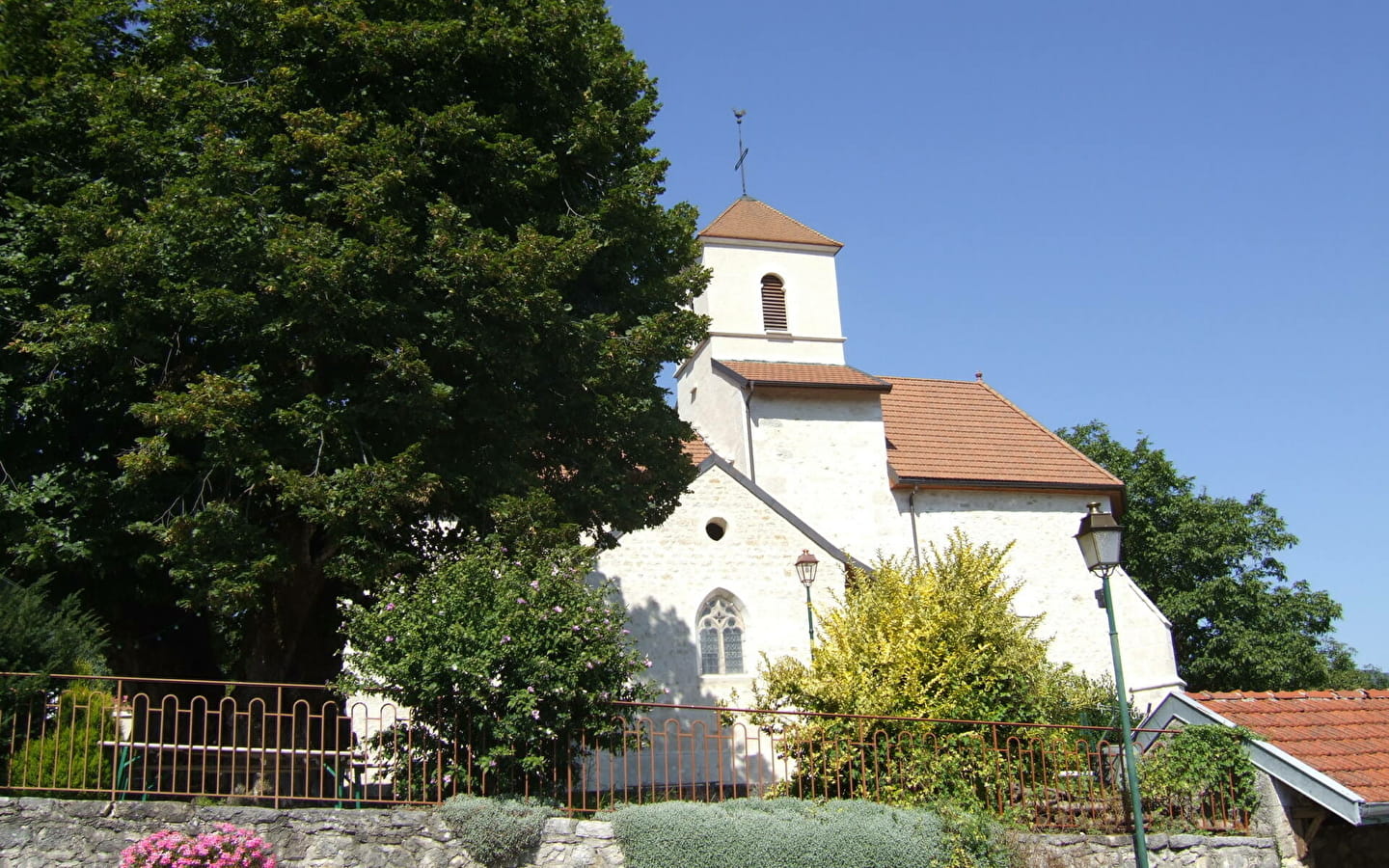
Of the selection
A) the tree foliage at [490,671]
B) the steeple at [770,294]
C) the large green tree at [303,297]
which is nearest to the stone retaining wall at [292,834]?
the tree foliage at [490,671]

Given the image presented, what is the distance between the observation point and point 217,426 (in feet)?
36.1

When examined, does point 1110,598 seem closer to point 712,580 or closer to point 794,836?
point 794,836

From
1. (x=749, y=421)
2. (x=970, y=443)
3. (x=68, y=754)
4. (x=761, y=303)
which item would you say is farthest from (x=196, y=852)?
(x=970, y=443)

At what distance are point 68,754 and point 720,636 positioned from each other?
11.7 metres

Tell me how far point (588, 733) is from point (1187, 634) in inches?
1010

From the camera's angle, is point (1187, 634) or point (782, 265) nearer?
point (782, 265)

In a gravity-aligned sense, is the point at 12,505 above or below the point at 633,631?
above

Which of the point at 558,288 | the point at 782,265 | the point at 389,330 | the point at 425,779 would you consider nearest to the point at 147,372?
the point at 389,330

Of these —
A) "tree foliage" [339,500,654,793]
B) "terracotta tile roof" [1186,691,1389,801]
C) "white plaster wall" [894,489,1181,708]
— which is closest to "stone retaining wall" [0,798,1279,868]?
"tree foliage" [339,500,654,793]

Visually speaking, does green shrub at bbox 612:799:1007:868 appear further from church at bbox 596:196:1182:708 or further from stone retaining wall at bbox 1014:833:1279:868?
church at bbox 596:196:1182:708

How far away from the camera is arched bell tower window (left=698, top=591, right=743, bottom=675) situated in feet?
63.8

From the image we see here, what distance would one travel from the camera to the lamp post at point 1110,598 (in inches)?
411

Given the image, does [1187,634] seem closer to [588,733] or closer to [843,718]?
[843,718]

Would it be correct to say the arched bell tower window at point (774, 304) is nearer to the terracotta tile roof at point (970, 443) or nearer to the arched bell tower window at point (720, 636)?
the terracotta tile roof at point (970, 443)
